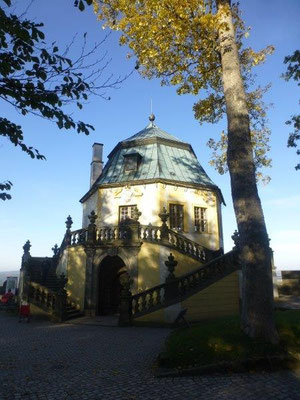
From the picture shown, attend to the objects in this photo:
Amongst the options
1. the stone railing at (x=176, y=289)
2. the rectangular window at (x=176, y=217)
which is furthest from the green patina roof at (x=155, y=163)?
the stone railing at (x=176, y=289)

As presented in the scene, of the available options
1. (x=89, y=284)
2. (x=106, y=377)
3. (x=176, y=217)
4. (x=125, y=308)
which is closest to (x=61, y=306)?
(x=89, y=284)

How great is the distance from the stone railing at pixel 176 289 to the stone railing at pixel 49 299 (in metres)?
3.50

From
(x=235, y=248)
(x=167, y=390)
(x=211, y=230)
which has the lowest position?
(x=167, y=390)

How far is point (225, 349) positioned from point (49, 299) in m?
12.1

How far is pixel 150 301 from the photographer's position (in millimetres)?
13719

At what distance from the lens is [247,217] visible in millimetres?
7340

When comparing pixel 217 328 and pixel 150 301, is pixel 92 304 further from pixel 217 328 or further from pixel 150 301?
pixel 217 328

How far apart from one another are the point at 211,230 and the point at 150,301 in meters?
8.39

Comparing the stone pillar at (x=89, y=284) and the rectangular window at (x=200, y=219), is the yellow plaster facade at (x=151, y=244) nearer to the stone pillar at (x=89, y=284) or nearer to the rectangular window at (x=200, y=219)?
the stone pillar at (x=89, y=284)

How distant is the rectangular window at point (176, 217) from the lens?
1981 centimetres

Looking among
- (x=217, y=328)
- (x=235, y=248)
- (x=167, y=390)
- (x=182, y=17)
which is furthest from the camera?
(x=235, y=248)

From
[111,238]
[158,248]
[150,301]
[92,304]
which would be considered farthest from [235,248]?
[92,304]

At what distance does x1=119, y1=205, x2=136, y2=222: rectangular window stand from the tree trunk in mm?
12399

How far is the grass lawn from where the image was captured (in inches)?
243
